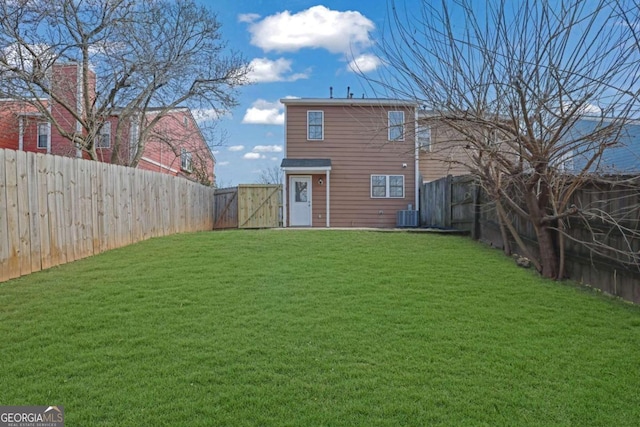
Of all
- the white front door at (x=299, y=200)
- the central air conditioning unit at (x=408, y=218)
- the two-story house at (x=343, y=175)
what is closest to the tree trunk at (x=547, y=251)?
the central air conditioning unit at (x=408, y=218)

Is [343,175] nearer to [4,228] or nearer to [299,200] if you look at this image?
[299,200]

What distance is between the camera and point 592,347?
3611 mm

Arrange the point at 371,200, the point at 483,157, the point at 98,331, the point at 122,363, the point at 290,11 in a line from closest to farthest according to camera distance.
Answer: the point at 122,363
the point at 98,331
the point at 483,157
the point at 290,11
the point at 371,200

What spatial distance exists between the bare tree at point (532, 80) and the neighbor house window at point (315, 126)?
9679 millimetres

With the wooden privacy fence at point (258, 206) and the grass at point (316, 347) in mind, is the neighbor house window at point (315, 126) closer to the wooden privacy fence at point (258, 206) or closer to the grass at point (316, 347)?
the wooden privacy fence at point (258, 206)

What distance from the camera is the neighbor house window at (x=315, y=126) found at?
15703 millimetres

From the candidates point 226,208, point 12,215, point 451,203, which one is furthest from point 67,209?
point 226,208

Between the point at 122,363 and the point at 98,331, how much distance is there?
83 cm

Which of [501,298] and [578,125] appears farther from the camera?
[578,125]

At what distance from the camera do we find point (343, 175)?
1584 cm

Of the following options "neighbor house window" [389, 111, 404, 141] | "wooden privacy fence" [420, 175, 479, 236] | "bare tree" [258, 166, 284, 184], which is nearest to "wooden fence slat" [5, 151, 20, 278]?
"neighbor house window" [389, 111, 404, 141]

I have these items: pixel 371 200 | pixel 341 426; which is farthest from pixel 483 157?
pixel 371 200

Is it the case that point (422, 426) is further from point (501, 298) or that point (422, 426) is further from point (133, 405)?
point (501, 298)

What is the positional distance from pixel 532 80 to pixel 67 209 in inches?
284
